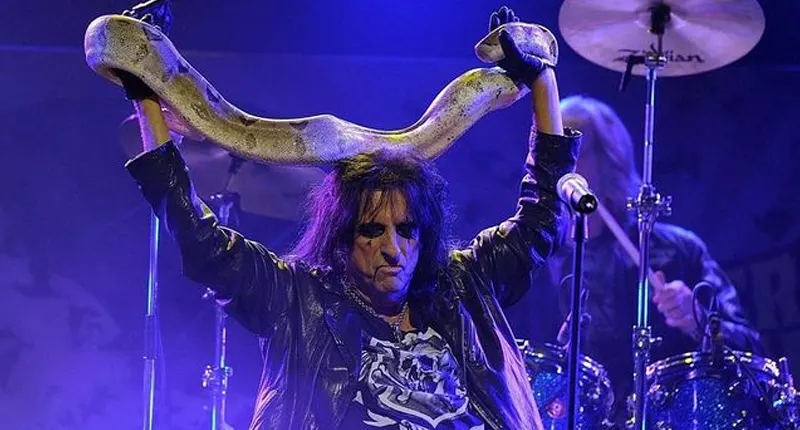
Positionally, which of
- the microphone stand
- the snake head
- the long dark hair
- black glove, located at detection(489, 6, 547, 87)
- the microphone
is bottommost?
the microphone stand

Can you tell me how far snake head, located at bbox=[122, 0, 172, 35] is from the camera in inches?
102

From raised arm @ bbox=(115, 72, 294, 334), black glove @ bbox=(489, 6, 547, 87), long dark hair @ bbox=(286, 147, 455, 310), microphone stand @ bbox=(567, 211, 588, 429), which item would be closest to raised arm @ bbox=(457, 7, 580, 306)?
black glove @ bbox=(489, 6, 547, 87)

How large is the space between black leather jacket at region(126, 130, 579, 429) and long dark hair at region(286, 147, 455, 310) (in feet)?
0.19

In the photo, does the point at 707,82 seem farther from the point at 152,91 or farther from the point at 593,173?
the point at 152,91

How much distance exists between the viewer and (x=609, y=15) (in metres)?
4.11

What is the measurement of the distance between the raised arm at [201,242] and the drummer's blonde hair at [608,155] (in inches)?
99.7

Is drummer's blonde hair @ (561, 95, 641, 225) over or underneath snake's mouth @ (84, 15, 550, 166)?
over

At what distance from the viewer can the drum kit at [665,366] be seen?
4.02 metres

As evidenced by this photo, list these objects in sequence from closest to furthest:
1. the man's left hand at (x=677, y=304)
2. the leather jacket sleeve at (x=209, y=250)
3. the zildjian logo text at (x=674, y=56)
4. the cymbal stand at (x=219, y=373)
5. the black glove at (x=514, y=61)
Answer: the leather jacket sleeve at (x=209, y=250) < the black glove at (x=514, y=61) < the cymbal stand at (x=219, y=373) < the zildjian logo text at (x=674, y=56) < the man's left hand at (x=677, y=304)

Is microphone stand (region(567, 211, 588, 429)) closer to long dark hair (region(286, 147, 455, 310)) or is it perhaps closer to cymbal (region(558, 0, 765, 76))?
long dark hair (region(286, 147, 455, 310))

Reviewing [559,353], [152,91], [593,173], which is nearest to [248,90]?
[593,173]

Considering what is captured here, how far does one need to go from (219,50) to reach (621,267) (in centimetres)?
202

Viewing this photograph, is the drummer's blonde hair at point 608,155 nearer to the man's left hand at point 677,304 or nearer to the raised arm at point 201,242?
the man's left hand at point 677,304

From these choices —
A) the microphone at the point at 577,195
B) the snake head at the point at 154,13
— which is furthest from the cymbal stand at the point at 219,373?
the microphone at the point at 577,195
